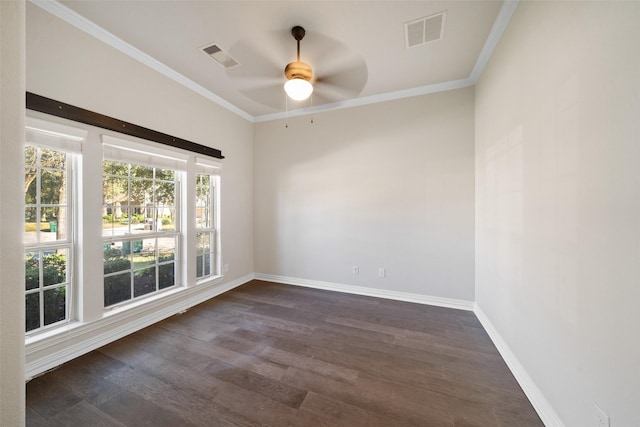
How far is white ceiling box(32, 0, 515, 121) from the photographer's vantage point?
6.31 ft

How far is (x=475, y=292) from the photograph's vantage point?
2.96 m

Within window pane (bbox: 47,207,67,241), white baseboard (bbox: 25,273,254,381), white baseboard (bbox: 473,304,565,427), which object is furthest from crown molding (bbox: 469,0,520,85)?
white baseboard (bbox: 25,273,254,381)

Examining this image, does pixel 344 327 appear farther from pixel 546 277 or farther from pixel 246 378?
pixel 546 277

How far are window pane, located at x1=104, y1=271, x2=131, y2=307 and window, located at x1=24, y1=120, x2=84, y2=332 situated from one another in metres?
0.28

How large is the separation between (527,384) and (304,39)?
348 centimetres

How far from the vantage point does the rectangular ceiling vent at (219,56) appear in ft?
7.91

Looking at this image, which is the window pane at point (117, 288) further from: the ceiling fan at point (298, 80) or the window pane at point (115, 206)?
the ceiling fan at point (298, 80)

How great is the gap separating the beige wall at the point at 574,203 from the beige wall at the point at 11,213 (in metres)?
2.11

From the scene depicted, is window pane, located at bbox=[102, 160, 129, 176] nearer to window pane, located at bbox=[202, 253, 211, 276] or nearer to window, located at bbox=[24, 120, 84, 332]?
window, located at bbox=[24, 120, 84, 332]

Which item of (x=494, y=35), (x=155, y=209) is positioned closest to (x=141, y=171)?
(x=155, y=209)

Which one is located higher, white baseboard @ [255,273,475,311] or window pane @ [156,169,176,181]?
window pane @ [156,169,176,181]

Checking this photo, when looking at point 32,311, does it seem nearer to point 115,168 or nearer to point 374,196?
point 115,168

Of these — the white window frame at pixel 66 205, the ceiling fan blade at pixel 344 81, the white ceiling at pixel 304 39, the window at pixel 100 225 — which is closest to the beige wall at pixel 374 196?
the ceiling fan blade at pixel 344 81

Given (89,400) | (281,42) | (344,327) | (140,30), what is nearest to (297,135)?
(281,42)
